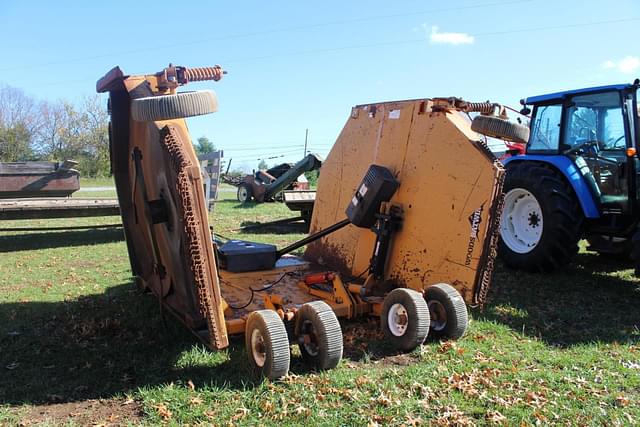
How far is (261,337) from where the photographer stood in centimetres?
348

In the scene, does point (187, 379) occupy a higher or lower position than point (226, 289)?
lower

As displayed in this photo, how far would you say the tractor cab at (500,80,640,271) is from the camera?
245 inches

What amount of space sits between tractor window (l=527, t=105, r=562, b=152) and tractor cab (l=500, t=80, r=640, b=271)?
15mm

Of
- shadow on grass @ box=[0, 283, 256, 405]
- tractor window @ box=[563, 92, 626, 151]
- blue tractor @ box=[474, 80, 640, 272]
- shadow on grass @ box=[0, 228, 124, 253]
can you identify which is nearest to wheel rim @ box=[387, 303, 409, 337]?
shadow on grass @ box=[0, 283, 256, 405]

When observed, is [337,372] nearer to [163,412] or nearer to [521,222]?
[163,412]

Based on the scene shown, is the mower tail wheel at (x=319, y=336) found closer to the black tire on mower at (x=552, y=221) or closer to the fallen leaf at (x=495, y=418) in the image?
the fallen leaf at (x=495, y=418)

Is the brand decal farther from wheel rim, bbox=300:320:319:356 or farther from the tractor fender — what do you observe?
the tractor fender

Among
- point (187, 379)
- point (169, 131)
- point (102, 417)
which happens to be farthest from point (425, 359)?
point (169, 131)

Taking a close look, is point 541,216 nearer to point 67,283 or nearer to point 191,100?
point 191,100

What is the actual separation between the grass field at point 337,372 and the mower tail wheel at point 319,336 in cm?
9

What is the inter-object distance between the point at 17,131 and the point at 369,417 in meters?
46.7

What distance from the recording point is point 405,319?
395 cm

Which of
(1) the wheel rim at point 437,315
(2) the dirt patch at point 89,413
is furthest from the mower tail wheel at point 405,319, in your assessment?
(2) the dirt patch at point 89,413

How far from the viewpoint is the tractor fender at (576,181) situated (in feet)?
20.6
